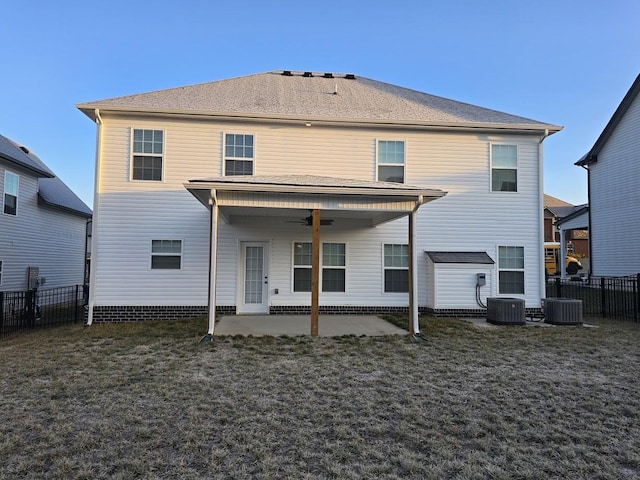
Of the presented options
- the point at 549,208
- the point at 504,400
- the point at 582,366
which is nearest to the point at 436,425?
the point at 504,400

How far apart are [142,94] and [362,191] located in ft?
24.0

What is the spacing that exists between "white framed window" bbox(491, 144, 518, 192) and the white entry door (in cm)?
672

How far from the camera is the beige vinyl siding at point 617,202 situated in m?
15.8

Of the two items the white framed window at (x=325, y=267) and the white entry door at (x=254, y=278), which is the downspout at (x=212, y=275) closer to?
the white entry door at (x=254, y=278)

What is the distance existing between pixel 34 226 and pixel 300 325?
1158 centimetres

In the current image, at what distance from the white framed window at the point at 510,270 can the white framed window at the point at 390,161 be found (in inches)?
140

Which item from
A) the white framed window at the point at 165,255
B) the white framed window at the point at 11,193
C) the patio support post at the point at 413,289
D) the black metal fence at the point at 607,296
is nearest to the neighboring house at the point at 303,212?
the white framed window at the point at 165,255

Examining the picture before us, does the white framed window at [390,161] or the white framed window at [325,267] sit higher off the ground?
the white framed window at [390,161]

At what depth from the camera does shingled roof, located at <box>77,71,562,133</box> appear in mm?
10406

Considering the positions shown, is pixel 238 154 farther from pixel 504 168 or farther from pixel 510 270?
pixel 510 270

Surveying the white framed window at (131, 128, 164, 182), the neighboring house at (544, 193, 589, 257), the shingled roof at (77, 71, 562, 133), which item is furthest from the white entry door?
the neighboring house at (544, 193, 589, 257)

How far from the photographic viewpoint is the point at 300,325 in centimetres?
919

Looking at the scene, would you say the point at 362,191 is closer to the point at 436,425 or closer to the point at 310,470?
the point at 436,425

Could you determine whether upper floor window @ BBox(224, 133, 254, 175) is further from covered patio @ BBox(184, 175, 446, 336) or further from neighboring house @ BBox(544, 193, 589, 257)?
neighboring house @ BBox(544, 193, 589, 257)
